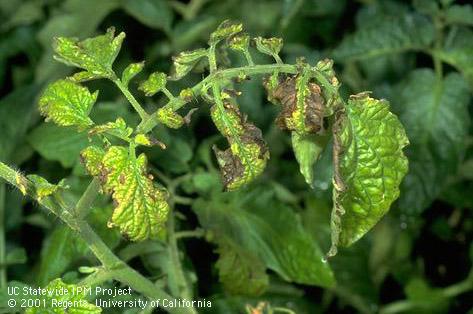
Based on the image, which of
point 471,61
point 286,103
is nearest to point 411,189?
point 471,61

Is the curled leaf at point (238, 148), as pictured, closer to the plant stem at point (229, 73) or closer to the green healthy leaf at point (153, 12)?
the plant stem at point (229, 73)

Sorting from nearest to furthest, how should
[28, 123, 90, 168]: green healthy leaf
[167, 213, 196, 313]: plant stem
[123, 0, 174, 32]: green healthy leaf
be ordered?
[167, 213, 196, 313]: plant stem
[28, 123, 90, 168]: green healthy leaf
[123, 0, 174, 32]: green healthy leaf

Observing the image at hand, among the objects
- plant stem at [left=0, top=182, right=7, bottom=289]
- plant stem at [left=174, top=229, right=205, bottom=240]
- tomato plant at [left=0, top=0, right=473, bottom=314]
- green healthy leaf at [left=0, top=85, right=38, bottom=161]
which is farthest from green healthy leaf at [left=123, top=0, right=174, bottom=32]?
plant stem at [left=174, top=229, right=205, bottom=240]

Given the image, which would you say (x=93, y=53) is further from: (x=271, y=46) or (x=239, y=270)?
(x=239, y=270)

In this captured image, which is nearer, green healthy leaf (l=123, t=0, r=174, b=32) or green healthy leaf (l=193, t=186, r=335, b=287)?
green healthy leaf (l=193, t=186, r=335, b=287)

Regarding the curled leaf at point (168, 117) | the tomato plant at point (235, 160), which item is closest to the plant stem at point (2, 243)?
the tomato plant at point (235, 160)

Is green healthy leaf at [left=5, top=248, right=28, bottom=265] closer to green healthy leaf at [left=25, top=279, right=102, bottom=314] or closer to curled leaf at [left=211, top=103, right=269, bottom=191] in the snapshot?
green healthy leaf at [left=25, top=279, right=102, bottom=314]

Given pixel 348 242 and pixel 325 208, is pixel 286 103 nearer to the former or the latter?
pixel 348 242

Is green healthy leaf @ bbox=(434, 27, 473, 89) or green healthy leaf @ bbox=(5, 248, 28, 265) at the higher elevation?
green healthy leaf @ bbox=(434, 27, 473, 89)
